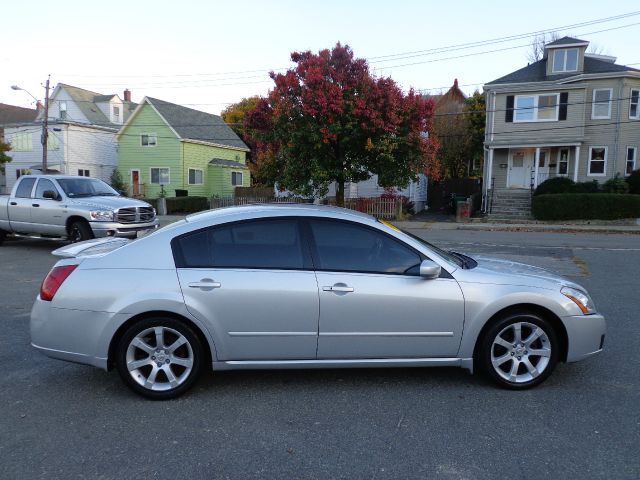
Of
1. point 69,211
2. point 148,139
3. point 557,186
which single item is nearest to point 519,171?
point 557,186

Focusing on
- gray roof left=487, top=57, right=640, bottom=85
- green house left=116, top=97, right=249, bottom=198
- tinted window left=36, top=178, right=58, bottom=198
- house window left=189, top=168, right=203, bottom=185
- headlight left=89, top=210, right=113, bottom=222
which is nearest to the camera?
headlight left=89, top=210, right=113, bottom=222

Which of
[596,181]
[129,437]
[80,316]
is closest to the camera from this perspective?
[129,437]

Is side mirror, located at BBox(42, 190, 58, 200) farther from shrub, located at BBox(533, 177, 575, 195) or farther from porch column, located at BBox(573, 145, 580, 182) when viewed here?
porch column, located at BBox(573, 145, 580, 182)

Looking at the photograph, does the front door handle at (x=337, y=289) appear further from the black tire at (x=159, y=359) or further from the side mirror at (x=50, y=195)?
the side mirror at (x=50, y=195)

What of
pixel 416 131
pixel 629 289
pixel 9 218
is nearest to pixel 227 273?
pixel 629 289

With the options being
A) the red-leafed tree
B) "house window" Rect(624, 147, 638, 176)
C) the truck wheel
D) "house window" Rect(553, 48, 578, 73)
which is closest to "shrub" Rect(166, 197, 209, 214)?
the red-leafed tree

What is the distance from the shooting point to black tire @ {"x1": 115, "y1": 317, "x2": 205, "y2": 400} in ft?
13.3

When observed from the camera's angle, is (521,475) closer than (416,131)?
Yes

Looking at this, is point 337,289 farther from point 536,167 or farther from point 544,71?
point 544,71

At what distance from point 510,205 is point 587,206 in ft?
15.0

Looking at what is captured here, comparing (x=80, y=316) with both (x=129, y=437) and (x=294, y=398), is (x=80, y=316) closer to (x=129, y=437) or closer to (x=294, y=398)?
(x=129, y=437)

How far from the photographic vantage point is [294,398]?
13.7ft

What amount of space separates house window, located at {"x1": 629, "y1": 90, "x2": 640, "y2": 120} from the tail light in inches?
1119

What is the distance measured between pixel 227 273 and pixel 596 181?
25.1 meters
